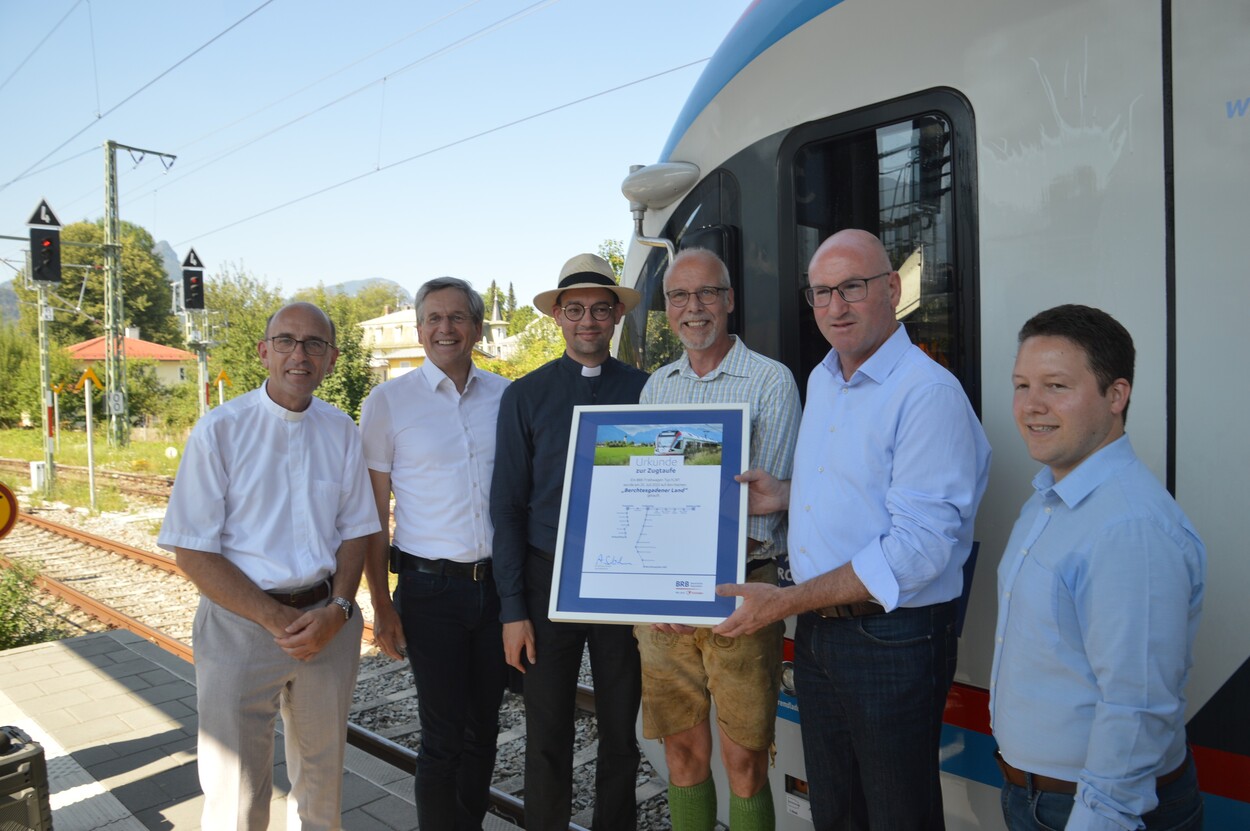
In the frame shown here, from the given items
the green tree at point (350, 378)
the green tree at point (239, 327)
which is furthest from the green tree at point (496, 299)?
the green tree at point (350, 378)

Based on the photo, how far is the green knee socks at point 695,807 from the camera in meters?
3.14

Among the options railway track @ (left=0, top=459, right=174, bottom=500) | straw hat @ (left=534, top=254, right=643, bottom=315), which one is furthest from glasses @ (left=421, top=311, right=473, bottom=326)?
railway track @ (left=0, top=459, right=174, bottom=500)

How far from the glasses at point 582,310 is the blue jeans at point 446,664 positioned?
A: 43.0 inches

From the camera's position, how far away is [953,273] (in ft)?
8.86

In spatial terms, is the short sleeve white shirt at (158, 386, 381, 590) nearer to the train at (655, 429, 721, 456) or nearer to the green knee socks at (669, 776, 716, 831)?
the train at (655, 429, 721, 456)

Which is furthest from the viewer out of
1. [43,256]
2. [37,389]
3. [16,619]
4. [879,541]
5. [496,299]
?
[496,299]

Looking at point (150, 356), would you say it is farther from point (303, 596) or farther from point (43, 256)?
point (303, 596)

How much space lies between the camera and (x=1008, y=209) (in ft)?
8.28

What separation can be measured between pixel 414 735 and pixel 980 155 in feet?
15.2

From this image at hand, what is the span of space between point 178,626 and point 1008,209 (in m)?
9.11

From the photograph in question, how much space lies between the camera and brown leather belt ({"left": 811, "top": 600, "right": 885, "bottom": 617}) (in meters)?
2.41

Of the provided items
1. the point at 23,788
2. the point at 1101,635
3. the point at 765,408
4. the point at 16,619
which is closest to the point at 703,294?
the point at 765,408

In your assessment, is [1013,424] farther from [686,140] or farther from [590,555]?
[686,140]

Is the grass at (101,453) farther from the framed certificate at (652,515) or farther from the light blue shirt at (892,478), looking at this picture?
the light blue shirt at (892,478)
